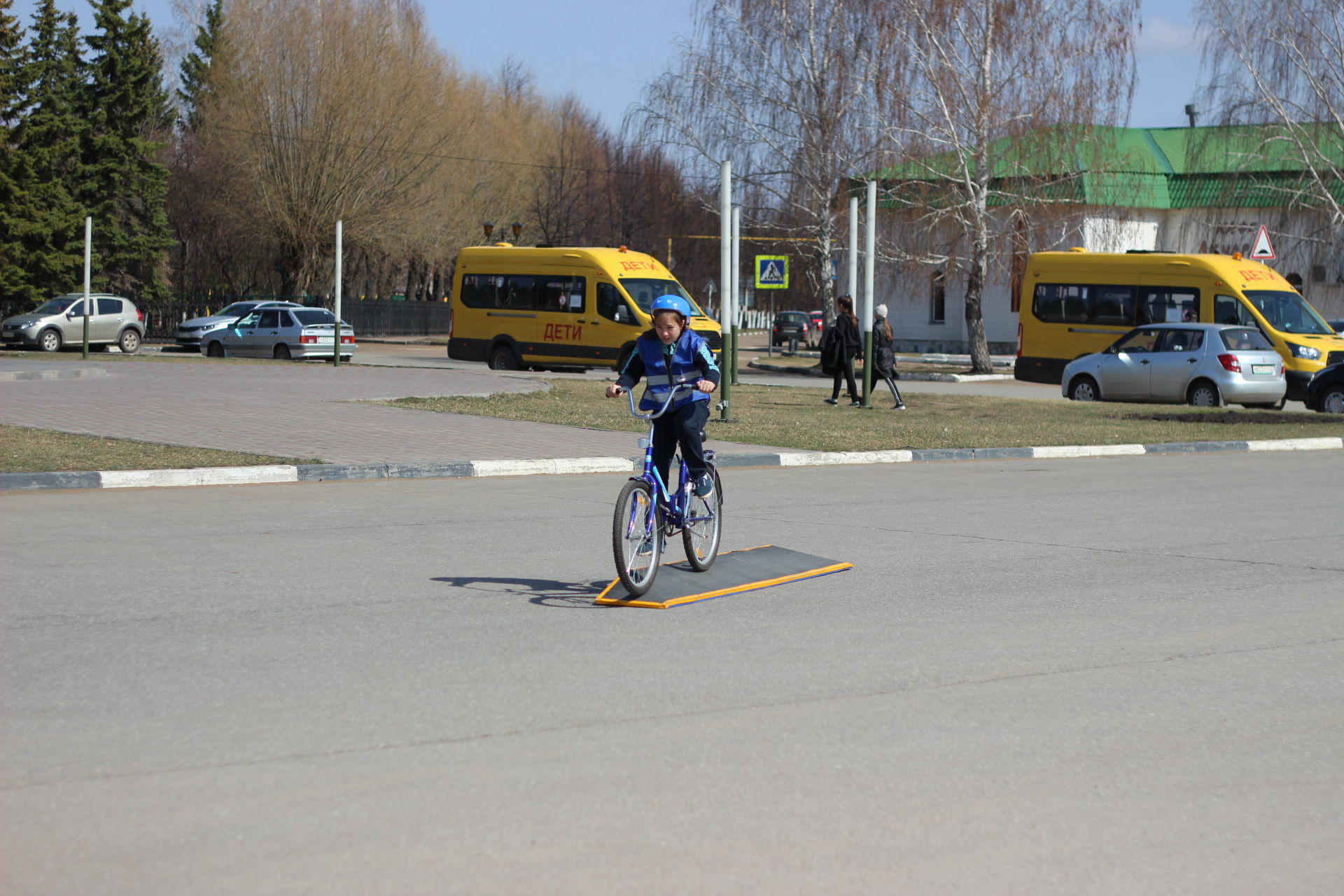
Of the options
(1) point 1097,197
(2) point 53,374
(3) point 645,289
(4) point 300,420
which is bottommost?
(4) point 300,420

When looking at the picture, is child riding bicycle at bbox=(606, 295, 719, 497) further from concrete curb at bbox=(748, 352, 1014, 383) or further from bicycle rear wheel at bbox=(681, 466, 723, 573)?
concrete curb at bbox=(748, 352, 1014, 383)

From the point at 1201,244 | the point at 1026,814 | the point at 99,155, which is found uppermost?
the point at 99,155

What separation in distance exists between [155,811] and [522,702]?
1.62 m

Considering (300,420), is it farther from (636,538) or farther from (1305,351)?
(1305,351)

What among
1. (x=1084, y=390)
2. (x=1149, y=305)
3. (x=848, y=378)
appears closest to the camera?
(x=848, y=378)

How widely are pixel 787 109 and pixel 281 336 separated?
1571 centimetres

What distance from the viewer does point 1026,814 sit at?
4.41m

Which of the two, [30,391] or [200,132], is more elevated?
[200,132]

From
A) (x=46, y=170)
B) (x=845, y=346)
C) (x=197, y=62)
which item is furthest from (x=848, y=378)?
(x=197, y=62)

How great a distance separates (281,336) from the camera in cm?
3891

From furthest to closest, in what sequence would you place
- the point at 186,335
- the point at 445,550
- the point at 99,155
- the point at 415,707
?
1. the point at 99,155
2. the point at 186,335
3. the point at 445,550
4. the point at 415,707

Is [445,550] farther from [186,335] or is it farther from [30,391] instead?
[186,335]

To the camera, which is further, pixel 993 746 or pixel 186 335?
pixel 186 335

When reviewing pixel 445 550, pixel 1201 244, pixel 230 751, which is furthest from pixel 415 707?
pixel 1201 244
